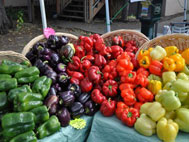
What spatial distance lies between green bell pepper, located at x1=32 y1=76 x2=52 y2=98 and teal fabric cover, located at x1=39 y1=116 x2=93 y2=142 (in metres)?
0.47

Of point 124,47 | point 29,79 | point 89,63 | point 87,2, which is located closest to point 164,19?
point 87,2

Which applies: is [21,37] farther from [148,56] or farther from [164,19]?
[164,19]

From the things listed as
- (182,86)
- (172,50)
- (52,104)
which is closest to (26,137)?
(52,104)

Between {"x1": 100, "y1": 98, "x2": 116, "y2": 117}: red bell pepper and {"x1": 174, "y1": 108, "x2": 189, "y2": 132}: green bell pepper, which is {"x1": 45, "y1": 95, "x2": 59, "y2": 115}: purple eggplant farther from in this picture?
{"x1": 174, "y1": 108, "x2": 189, "y2": 132}: green bell pepper

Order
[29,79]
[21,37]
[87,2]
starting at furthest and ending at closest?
1. [87,2]
2. [21,37]
3. [29,79]

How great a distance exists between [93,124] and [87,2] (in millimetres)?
9641

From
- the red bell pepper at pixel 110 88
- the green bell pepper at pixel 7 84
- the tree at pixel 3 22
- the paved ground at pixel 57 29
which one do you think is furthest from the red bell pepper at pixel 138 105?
the tree at pixel 3 22

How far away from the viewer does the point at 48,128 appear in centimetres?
234

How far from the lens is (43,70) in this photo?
9.56 ft

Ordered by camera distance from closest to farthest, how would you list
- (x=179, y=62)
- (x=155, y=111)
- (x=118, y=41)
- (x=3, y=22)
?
(x=155, y=111), (x=179, y=62), (x=118, y=41), (x=3, y=22)

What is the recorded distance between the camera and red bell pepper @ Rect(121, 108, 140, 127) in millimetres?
2410

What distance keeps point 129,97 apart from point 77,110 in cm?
64

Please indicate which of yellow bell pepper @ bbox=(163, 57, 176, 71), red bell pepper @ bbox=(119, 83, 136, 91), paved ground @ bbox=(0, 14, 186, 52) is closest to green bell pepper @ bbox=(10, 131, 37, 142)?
red bell pepper @ bbox=(119, 83, 136, 91)

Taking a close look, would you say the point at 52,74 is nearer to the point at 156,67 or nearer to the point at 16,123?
the point at 16,123
